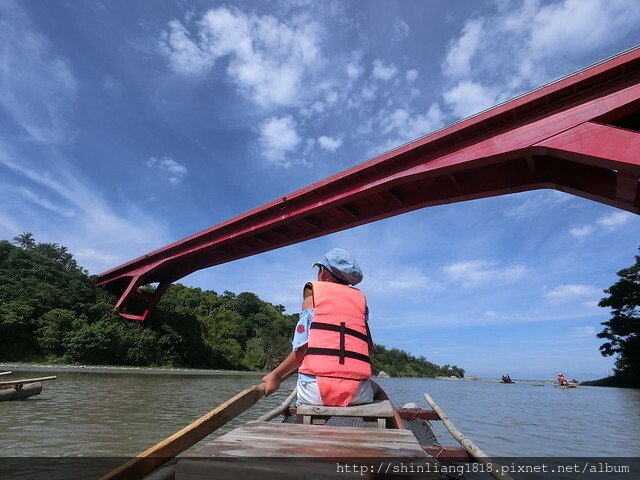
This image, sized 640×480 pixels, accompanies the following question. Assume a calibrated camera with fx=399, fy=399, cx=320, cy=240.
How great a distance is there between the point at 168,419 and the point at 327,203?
31.7 ft

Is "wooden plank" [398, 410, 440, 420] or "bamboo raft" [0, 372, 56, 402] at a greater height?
"wooden plank" [398, 410, 440, 420]

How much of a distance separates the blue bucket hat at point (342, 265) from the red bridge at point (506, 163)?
6.87 meters

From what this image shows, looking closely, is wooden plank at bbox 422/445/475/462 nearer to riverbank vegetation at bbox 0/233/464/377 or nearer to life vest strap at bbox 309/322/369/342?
life vest strap at bbox 309/322/369/342

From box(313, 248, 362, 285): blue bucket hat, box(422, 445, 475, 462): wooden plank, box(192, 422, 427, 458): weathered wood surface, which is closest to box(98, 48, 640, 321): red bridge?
box(422, 445, 475, 462): wooden plank

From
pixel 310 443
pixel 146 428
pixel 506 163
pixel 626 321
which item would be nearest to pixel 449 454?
pixel 310 443

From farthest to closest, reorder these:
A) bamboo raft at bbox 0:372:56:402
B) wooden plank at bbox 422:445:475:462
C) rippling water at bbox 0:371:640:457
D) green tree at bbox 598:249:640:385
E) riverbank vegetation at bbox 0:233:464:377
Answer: green tree at bbox 598:249:640:385 → riverbank vegetation at bbox 0:233:464:377 → bamboo raft at bbox 0:372:56:402 → rippling water at bbox 0:371:640:457 → wooden plank at bbox 422:445:475:462

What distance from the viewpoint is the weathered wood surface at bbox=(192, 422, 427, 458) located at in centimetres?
119

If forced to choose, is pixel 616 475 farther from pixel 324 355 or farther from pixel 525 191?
pixel 525 191

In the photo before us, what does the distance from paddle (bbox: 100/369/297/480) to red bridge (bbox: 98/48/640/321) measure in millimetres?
7874

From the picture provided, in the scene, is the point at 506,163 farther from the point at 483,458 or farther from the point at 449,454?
the point at 483,458

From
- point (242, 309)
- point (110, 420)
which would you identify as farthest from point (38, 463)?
point (242, 309)

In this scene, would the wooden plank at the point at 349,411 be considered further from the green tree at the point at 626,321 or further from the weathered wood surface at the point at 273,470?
the green tree at the point at 626,321

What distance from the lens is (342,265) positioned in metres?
2.60

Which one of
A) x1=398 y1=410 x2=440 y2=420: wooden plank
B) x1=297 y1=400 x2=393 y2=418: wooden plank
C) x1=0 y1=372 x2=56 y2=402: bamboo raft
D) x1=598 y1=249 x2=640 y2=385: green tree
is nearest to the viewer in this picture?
x1=297 y1=400 x2=393 y2=418: wooden plank
